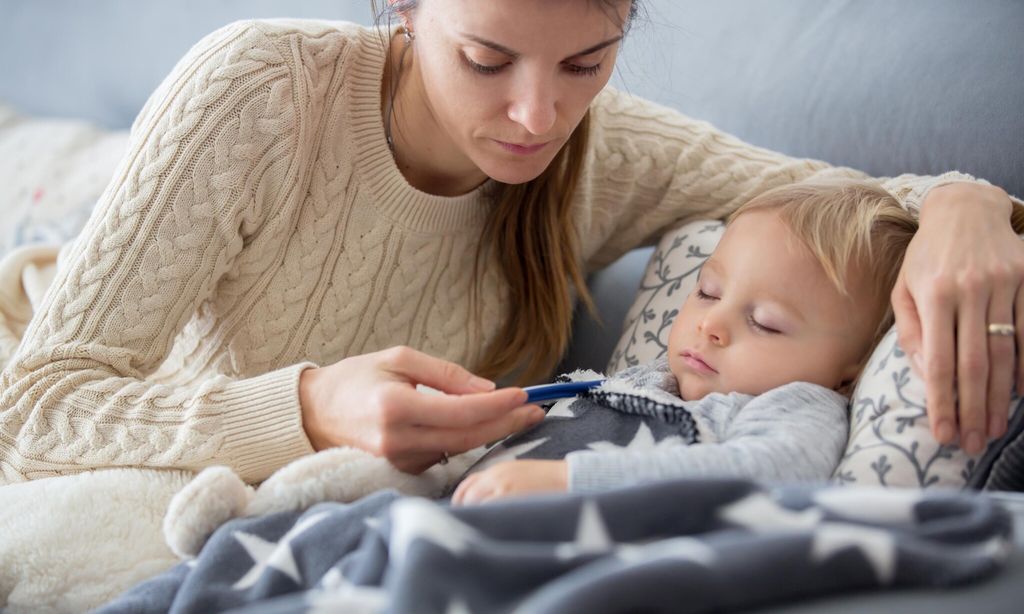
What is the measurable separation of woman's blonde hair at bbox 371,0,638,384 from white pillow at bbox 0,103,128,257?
0.93 metres

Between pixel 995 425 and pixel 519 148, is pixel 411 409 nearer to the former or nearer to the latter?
pixel 519 148

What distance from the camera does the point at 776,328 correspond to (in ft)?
3.65

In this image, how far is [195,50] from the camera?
124 centimetres

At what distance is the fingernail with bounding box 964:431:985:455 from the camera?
940 mm

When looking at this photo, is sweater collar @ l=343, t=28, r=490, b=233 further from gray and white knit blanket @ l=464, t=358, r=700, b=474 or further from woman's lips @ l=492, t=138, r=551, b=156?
gray and white knit blanket @ l=464, t=358, r=700, b=474

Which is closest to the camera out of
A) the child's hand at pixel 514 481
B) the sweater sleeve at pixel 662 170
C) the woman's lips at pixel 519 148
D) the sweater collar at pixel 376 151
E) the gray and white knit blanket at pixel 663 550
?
the gray and white knit blanket at pixel 663 550

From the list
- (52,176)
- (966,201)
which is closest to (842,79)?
(966,201)

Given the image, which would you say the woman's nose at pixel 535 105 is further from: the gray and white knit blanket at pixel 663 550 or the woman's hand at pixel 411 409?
the gray and white knit blanket at pixel 663 550

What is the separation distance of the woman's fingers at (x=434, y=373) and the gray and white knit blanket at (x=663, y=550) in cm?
26

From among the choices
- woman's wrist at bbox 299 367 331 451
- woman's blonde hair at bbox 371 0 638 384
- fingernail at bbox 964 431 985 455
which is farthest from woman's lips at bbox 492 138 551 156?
fingernail at bbox 964 431 985 455

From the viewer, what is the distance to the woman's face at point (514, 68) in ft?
3.42

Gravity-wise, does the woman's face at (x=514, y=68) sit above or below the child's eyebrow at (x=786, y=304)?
above

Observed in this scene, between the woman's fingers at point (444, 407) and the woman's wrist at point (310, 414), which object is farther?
the woman's wrist at point (310, 414)

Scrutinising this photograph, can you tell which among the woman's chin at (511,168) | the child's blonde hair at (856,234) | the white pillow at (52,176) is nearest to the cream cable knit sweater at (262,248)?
the child's blonde hair at (856,234)
